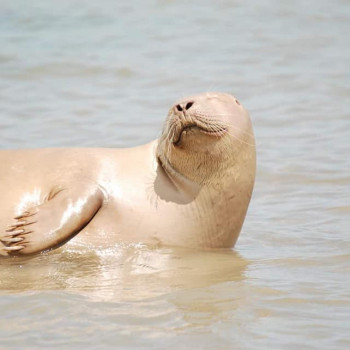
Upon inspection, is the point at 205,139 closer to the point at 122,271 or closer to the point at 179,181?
the point at 179,181

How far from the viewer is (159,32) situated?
49.4 ft

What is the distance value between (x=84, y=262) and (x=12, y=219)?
504mm

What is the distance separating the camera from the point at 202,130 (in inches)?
245

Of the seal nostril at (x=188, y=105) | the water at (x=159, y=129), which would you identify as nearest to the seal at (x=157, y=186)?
the seal nostril at (x=188, y=105)

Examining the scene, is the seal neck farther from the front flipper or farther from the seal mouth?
the front flipper

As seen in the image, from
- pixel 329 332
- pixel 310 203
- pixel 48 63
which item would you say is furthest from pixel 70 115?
pixel 329 332

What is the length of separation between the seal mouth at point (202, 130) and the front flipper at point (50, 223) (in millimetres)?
605

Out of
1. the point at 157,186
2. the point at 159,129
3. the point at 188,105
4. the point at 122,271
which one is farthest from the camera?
the point at 159,129

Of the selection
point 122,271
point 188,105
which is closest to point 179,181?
point 188,105

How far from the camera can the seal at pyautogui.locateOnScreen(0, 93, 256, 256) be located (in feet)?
20.5

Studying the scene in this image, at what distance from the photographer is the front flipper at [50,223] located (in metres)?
6.09

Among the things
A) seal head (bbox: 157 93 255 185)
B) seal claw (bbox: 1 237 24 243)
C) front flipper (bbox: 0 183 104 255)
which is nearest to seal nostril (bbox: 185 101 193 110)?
seal head (bbox: 157 93 255 185)

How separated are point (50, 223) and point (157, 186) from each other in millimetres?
774

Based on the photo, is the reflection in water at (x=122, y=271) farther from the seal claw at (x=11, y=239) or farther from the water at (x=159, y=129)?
the seal claw at (x=11, y=239)
